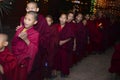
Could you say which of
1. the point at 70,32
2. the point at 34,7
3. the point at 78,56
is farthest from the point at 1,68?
the point at 78,56

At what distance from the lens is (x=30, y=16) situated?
3875mm

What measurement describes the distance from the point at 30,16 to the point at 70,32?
6.42 ft

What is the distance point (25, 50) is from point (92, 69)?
3.20 meters

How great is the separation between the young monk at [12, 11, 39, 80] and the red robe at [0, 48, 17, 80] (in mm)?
223

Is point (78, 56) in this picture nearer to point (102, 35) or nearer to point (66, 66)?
point (66, 66)

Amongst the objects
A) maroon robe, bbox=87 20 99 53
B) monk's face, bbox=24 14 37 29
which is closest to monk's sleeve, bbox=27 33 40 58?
monk's face, bbox=24 14 37 29

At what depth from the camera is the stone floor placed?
240 inches

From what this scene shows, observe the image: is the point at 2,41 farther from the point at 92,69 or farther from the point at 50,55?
the point at 92,69

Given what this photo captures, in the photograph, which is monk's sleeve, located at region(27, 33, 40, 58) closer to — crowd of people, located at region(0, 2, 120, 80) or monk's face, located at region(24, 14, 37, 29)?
crowd of people, located at region(0, 2, 120, 80)

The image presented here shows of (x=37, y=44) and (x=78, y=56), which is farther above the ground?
(x=37, y=44)

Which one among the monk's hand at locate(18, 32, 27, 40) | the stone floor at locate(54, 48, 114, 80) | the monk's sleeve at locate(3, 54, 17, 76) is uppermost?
the monk's hand at locate(18, 32, 27, 40)

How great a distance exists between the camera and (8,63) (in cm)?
347

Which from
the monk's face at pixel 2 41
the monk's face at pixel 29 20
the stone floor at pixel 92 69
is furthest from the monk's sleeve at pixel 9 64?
the stone floor at pixel 92 69

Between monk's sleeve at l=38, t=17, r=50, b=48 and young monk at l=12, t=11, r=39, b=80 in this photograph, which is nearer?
young monk at l=12, t=11, r=39, b=80
